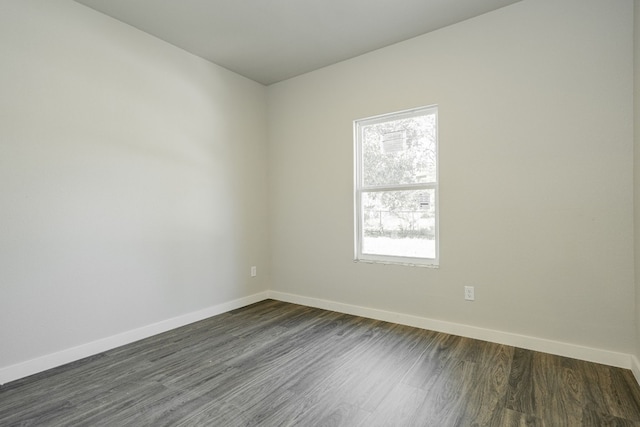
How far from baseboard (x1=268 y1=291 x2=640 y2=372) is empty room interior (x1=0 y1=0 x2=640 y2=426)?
→ 0.01 meters

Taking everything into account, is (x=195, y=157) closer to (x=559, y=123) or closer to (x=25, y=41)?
(x=25, y=41)

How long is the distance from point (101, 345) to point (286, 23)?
3.04 m

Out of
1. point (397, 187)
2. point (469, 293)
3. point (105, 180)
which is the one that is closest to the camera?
point (105, 180)

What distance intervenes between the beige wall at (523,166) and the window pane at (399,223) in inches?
6.1

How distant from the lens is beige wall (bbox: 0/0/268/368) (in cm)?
223

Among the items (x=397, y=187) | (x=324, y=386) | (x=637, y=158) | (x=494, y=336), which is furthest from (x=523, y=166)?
(x=324, y=386)

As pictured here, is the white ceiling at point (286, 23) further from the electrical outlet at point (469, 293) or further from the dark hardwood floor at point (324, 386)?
the dark hardwood floor at point (324, 386)

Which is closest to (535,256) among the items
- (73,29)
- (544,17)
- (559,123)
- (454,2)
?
(559,123)

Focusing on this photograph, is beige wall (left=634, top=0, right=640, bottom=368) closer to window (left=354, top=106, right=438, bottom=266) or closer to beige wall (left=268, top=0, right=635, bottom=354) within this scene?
beige wall (left=268, top=0, right=635, bottom=354)

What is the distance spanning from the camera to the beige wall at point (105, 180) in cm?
223

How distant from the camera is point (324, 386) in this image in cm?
206

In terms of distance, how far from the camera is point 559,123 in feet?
7.94

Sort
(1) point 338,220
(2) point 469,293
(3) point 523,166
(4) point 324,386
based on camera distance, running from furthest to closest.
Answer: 1. (1) point 338,220
2. (2) point 469,293
3. (3) point 523,166
4. (4) point 324,386

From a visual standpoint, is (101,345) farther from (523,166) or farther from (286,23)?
(523,166)
